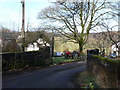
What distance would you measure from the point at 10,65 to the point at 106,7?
73.9ft

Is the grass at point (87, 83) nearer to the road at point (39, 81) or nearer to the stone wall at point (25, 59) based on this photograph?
the road at point (39, 81)

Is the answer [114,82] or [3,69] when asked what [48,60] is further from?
[114,82]

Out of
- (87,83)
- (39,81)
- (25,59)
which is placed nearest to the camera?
(87,83)

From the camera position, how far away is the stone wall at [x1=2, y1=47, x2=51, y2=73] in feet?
38.2

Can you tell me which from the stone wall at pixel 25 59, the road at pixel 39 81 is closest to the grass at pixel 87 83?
the road at pixel 39 81

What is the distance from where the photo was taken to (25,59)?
44.3ft

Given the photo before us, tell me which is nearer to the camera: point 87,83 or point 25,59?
point 87,83

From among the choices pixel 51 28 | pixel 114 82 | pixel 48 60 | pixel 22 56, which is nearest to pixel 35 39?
pixel 51 28

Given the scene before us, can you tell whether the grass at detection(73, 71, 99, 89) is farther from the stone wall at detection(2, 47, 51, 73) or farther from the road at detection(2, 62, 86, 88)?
the stone wall at detection(2, 47, 51, 73)

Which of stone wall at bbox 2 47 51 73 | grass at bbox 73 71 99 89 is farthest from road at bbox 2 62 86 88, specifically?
stone wall at bbox 2 47 51 73

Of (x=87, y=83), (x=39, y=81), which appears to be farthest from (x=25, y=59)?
(x=87, y=83)

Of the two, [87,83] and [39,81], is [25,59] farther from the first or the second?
[87,83]

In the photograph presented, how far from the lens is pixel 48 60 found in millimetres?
16938

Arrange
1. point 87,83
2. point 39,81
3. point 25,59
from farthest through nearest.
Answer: point 25,59
point 39,81
point 87,83
